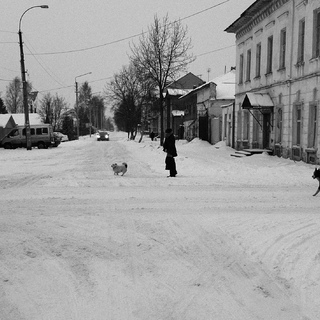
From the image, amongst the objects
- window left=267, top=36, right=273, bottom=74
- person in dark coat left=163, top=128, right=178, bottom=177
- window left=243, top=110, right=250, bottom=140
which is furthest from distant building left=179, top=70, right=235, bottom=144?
person in dark coat left=163, top=128, right=178, bottom=177

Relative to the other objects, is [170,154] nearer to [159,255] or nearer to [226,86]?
[159,255]

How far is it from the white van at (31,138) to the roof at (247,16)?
17557 millimetres

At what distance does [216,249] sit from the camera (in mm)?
5539

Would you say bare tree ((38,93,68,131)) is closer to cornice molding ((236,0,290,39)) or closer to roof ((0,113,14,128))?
roof ((0,113,14,128))

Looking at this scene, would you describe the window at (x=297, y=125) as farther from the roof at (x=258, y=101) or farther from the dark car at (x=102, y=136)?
→ the dark car at (x=102, y=136)

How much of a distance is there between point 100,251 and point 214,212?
305cm

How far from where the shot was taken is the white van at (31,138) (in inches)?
1382

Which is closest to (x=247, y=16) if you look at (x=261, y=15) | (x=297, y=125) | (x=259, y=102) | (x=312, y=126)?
(x=261, y=15)

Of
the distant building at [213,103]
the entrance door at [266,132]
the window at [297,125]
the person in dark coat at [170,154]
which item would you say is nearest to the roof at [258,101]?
the entrance door at [266,132]

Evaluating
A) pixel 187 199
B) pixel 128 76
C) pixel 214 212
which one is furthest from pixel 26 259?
pixel 128 76

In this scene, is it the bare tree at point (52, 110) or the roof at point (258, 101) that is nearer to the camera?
the roof at point (258, 101)

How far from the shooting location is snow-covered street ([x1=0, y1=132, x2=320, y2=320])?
3.87m

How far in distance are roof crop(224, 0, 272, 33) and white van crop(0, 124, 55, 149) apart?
17.6 metres

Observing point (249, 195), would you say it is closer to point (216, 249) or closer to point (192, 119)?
point (216, 249)
